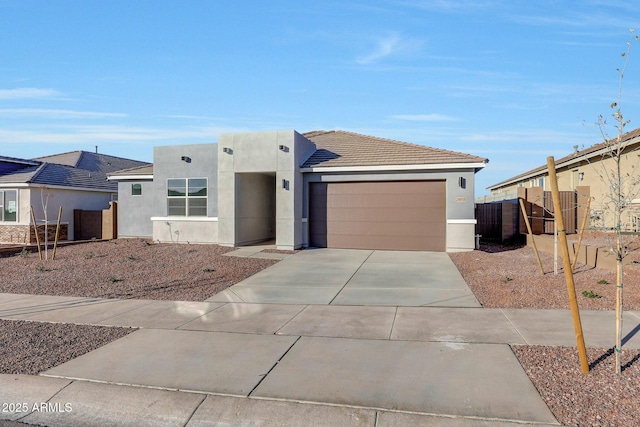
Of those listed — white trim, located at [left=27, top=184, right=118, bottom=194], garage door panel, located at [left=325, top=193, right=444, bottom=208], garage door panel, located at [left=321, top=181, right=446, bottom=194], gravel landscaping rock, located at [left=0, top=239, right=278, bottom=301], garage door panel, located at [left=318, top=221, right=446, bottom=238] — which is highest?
white trim, located at [left=27, top=184, right=118, bottom=194]

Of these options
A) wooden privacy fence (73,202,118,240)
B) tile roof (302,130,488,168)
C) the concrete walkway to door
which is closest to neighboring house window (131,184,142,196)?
wooden privacy fence (73,202,118,240)

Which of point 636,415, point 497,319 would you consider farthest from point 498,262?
point 636,415

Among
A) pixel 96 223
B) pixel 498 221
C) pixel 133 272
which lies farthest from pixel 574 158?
pixel 96 223

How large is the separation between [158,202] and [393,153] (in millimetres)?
10225

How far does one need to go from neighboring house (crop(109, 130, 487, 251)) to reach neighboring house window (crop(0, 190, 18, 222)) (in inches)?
336

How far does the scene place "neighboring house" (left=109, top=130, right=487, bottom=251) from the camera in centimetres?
1617

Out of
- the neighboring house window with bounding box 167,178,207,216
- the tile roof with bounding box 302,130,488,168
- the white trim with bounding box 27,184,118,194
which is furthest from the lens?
the white trim with bounding box 27,184,118,194

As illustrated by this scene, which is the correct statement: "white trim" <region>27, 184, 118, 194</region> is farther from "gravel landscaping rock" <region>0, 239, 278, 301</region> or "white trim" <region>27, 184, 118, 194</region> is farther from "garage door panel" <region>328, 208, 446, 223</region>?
"garage door panel" <region>328, 208, 446, 223</region>

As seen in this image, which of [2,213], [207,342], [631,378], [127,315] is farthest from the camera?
[2,213]

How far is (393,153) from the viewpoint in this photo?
57.2ft

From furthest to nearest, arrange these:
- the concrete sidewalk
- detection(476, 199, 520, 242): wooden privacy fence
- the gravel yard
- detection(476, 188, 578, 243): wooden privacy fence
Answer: detection(476, 199, 520, 242): wooden privacy fence < detection(476, 188, 578, 243): wooden privacy fence < the concrete sidewalk < the gravel yard

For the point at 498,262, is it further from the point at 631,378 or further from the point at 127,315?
→ the point at 127,315

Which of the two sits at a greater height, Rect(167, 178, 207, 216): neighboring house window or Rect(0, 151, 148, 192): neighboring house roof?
Rect(0, 151, 148, 192): neighboring house roof

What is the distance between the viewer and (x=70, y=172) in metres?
25.1
